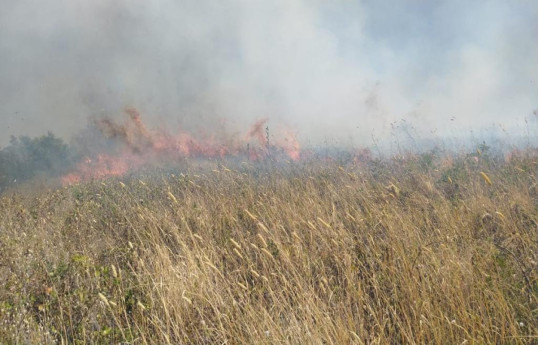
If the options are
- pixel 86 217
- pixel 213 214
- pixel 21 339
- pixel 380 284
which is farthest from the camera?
pixel 86 217

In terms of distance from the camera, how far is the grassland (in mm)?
2369

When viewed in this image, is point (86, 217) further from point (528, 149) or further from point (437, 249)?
point (528, 149)

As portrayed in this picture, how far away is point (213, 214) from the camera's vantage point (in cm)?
551

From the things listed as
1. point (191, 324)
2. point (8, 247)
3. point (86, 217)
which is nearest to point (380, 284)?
point (191, 324)

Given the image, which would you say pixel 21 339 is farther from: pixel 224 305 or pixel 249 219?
pixel 249 219

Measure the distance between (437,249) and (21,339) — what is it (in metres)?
3.44

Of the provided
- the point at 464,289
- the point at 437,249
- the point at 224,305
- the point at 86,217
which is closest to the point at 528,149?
the point at 437,249

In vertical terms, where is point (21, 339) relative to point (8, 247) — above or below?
below

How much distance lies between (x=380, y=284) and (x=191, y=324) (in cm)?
158

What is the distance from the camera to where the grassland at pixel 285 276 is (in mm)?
2369

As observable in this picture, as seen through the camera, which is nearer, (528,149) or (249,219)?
(249,219)

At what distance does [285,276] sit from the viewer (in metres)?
3.33

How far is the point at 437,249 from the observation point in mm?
3295

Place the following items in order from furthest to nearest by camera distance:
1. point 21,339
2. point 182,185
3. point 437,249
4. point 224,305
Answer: point 182,185
point 437,249
point 224,305
point 21,339
